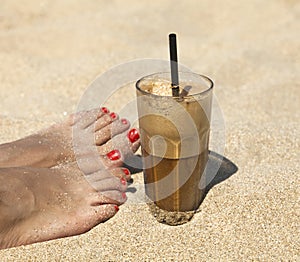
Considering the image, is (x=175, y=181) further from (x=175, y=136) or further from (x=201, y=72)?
(x=201, y=72)

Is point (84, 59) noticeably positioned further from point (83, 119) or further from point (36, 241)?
point (36, 241)

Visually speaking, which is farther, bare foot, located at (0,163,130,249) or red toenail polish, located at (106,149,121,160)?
red toenail polish, located at (106,149,121,160)

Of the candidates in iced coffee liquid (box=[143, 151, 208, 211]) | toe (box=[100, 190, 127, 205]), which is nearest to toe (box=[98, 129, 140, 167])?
toe (box=[100, 190, 127, 205])

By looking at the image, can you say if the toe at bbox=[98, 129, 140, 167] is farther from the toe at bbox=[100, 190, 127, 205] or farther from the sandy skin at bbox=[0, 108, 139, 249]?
the toe at bbox=[100, 190, 127, 205]

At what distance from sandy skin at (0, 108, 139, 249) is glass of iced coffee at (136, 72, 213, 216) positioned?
21cm

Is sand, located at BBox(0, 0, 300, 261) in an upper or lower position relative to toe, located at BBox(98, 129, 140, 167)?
lower

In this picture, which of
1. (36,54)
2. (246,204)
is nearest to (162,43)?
(36,54)

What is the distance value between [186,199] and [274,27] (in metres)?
2.18

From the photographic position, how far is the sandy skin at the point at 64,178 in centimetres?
146

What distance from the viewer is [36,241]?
145 cm

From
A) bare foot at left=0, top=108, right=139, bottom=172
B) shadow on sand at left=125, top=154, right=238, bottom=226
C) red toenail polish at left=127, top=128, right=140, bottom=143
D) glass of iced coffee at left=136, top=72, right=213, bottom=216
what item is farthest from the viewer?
red toenail polish at left=127, top=128, right=140, bottom=143

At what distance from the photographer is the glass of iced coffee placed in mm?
1366

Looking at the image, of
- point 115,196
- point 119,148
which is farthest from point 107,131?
point 115,196

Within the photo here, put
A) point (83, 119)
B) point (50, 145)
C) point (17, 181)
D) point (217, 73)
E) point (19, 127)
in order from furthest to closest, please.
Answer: point (217, 73)
point (19, 127)
point (83, 119)
point (50, 145)
point (17, 181)
